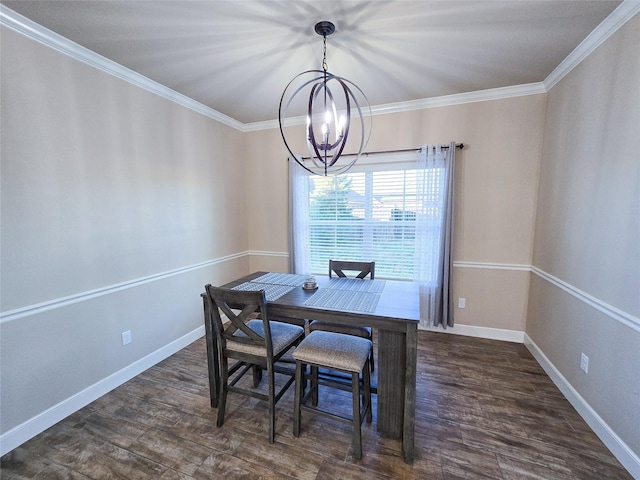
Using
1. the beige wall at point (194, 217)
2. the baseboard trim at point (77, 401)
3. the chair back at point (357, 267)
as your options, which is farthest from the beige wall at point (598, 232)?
the baseboard trim at point (77, 401)

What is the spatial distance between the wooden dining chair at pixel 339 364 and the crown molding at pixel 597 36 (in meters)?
2.55

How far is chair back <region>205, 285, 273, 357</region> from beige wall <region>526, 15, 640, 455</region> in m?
2.06

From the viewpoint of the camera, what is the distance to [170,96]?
2.72 meters

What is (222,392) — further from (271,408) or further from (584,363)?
(584,363)

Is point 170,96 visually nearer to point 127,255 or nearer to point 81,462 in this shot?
point 127,255

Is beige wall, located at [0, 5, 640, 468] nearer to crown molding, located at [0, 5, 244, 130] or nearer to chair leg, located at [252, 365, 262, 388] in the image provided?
crown molding, located at [0, 5, 244, 130]

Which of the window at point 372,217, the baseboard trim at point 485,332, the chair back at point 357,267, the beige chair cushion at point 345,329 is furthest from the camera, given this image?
the window at point 372,217

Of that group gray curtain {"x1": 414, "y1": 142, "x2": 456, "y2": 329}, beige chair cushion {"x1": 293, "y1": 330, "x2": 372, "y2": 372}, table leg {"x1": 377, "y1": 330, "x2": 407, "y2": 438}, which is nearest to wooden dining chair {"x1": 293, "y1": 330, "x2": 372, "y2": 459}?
beige chair cushion {"x1": 293, "y1": 330, "x2": 372, "y2": 372}

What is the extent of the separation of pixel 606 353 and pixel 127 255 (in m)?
3.60

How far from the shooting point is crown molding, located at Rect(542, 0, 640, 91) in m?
1.59

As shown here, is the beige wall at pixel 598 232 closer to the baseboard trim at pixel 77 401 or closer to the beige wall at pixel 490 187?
the beige wall at pixel 490 187

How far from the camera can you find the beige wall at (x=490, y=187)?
2777 millimetres

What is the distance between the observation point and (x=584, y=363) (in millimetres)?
1909

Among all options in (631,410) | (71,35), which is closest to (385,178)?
(631,410)
